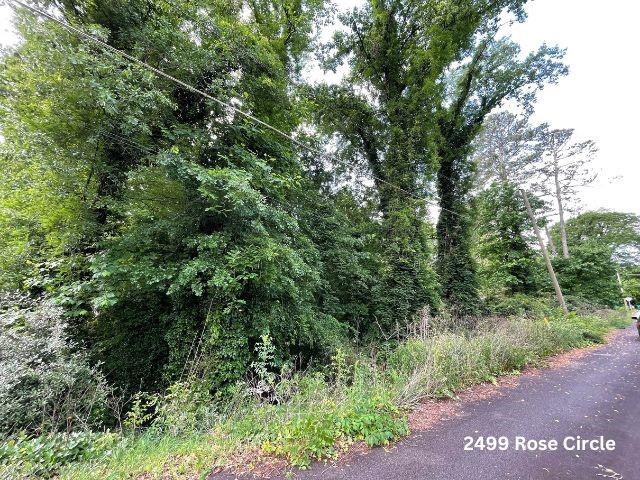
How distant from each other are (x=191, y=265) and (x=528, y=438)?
516cm

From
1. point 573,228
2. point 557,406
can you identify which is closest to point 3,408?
point 557,406

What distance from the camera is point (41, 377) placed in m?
3.36

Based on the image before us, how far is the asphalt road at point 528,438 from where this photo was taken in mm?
2260

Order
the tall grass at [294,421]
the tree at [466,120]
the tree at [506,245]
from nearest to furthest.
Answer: the tall grass at [294,421]
the tree at [466,120]
the tree at [506,245]

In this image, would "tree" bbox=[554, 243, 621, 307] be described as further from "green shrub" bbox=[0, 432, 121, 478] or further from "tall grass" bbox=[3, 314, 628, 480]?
"green shrub" bbox=[0, 432, 121, 478]

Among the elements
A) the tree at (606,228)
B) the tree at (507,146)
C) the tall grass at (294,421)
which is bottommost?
the tall grass at (294,421)

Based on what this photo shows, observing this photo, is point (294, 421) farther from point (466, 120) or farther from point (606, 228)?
point (606, 228)

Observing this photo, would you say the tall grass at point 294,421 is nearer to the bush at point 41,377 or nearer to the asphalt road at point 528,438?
the asphalt road at point 528,438

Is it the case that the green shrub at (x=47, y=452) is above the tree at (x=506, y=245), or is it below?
below

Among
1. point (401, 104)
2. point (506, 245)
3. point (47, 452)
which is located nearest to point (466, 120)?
point (401, 104)

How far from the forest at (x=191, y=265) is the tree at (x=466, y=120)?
203cm

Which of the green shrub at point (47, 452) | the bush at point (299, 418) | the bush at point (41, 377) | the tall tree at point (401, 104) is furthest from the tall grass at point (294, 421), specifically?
the tall tree at point (401, 104)

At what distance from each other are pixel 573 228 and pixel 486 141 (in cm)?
1761

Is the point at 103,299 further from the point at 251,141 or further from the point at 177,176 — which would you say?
the point at 251,141
